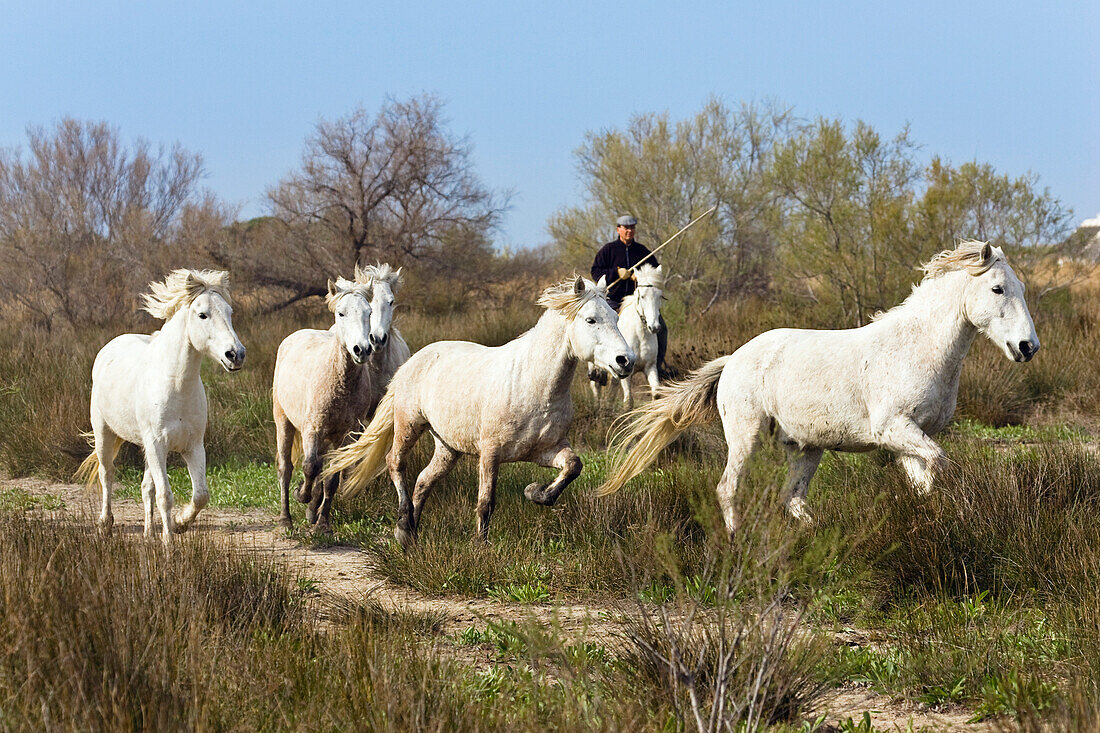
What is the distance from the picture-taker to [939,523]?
5.13 meters

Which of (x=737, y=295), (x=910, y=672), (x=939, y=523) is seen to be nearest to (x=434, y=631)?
(x=910, y=672)

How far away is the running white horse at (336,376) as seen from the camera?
707 centimetres

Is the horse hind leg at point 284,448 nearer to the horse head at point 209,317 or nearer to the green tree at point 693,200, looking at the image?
the horse head at point 209,317

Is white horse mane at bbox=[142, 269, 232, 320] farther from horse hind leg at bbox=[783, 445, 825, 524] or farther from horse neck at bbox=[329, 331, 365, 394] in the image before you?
horse hind leg at bbox=[783, 445, 825, 524]

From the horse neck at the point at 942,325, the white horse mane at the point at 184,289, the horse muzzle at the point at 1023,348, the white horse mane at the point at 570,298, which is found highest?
the white horse mane at the point at 184,289

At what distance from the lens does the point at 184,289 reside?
661 cm

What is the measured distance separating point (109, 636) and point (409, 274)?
776 inches

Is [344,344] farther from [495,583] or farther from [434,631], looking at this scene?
[434,631]

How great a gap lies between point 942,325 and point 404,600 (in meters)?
3.44

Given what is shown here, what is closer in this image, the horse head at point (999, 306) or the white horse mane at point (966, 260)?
the horse head at point (999, 306)

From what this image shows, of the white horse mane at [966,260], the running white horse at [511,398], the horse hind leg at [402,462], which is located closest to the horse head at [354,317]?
the running white horse at [511,398]

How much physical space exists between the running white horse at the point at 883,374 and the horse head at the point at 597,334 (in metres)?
0.91

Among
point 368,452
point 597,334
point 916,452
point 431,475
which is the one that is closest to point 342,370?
point 368,452

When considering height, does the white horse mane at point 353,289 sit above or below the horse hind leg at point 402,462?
above
